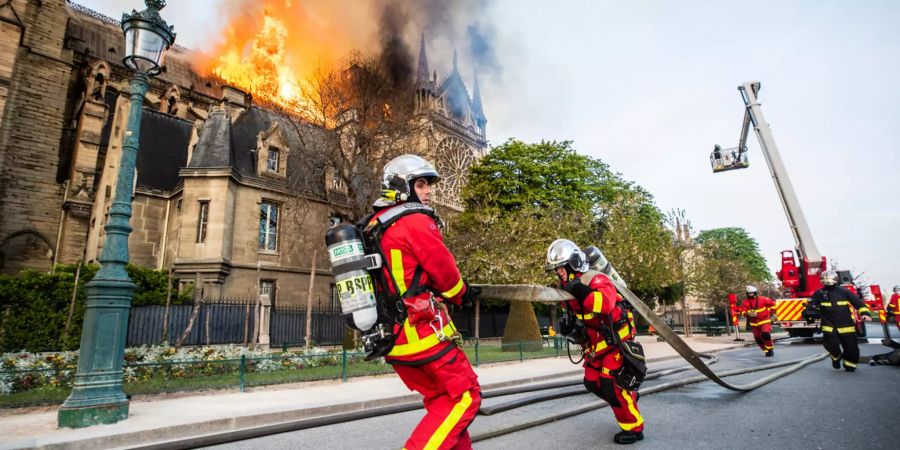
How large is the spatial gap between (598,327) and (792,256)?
18773 millimetres

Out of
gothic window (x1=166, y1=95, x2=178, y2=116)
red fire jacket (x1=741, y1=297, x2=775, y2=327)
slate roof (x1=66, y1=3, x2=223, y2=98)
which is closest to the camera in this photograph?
red fire jacket (x1=741, y1=297, x2=775, y2=327)

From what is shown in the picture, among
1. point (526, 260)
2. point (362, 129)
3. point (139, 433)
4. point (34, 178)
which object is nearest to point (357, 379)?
point (139, 433)

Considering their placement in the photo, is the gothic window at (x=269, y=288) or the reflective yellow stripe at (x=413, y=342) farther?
the gothic window at (x=269, y=288)

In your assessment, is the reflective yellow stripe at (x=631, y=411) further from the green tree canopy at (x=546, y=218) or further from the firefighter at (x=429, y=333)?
the green tree canopy at (x=546, y=218)

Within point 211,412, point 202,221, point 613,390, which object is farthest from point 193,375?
point 202,221

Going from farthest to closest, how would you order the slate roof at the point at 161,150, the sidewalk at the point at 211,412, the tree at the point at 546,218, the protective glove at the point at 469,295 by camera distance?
the slate roof at the point at 161,150 < the tree at the point at 546,218 < the sidewalk at the point at 211,412 < the protective glove at the point at 469,295

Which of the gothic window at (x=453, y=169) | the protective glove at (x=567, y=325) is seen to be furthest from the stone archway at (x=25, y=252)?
the protective glove at (x=567, y=325)

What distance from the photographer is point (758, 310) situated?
15.4 meters

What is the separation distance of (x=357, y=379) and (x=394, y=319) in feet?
29.7

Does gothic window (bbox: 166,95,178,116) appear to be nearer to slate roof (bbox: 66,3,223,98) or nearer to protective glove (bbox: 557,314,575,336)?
slate roof (bbox: 66,3,223,98)

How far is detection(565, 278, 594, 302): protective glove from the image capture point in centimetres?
491

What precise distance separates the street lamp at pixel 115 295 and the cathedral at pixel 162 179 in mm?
10806

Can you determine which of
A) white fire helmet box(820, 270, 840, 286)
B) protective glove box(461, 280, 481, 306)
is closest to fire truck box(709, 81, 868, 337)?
white fire helmet box(820, 270, 840, 286)

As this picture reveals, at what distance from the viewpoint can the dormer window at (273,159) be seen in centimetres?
2412
